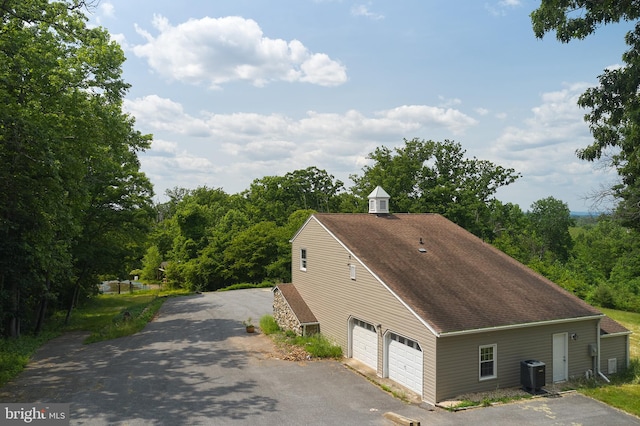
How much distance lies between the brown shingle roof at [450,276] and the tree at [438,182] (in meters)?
15.8

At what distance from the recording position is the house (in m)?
14.0

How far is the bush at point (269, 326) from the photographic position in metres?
23.4

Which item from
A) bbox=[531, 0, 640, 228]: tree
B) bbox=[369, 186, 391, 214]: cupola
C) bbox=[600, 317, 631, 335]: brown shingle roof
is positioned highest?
bbox=[531, 0, 640, 228]: tree

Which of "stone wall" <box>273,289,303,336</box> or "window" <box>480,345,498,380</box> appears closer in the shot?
"window" <box>480,345,498,380</box>

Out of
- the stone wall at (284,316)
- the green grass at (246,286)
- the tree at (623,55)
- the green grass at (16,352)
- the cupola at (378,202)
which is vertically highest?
the tree at (623,55)

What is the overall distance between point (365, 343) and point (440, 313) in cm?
450

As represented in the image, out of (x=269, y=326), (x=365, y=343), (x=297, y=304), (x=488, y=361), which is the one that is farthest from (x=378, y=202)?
(x=488, y=361)

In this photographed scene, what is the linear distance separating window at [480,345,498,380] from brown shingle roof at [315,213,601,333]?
36.7 inches

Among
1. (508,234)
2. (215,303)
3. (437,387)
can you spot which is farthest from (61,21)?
(508,234)

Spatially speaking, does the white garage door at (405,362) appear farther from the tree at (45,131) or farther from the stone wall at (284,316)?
the tree at (45,131)

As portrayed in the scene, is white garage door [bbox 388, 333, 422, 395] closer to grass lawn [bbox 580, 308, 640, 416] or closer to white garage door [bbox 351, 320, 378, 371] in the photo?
white garage door [bbox 351, 320, 378, 371]

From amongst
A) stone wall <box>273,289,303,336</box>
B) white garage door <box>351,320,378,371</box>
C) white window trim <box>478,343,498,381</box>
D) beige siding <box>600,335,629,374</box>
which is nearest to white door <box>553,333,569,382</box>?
beige siding <box>600,335,629,374</box>

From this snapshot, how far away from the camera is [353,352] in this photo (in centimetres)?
1855

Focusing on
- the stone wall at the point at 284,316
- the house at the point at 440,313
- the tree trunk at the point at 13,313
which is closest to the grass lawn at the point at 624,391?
the house at the point at 440,313
